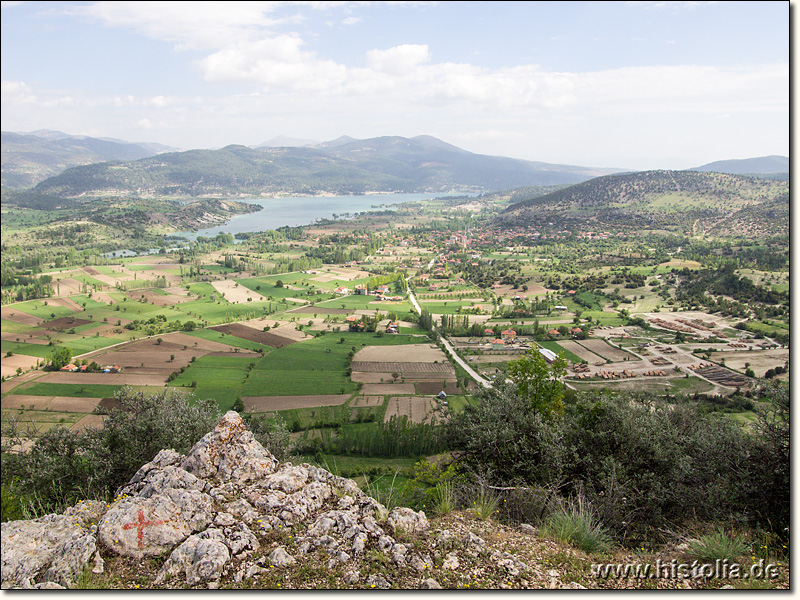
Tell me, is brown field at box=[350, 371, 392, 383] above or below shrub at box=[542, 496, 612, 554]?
below

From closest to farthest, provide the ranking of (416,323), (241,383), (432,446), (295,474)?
1. (295,474)
2. (432,446)
3. (241,383)
4. (416,323)

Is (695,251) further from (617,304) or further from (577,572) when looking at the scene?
(577,572)

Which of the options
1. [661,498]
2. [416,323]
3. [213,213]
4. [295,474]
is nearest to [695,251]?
[416,323]

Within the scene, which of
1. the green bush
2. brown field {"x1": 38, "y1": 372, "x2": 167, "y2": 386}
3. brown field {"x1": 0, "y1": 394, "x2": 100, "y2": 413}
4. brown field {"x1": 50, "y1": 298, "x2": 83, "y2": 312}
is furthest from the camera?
brown field {"x1": 50, "y1": 298, "x2": 83, "y2": 312}

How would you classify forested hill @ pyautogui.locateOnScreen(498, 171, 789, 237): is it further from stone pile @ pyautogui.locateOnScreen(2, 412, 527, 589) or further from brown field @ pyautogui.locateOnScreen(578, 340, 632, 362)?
stone pile @ pyautogui.locateOnScreen(2, 412, 527, 589)

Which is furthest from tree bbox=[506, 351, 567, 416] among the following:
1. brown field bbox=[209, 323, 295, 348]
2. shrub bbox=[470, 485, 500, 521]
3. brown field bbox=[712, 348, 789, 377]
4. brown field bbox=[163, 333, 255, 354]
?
brown field bbox=[163, 333, 255, 354]

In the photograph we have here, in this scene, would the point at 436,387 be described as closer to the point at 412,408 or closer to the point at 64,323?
the point at 412,408

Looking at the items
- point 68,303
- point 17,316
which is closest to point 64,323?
point 17,316
